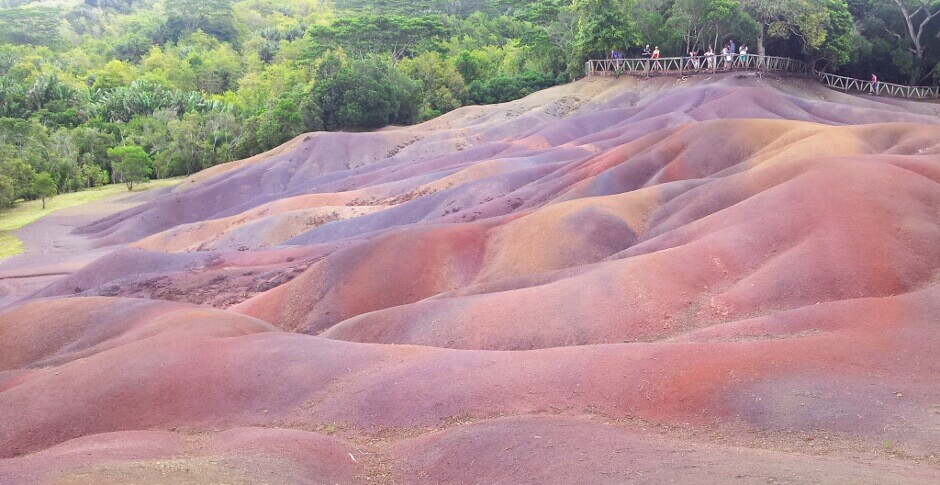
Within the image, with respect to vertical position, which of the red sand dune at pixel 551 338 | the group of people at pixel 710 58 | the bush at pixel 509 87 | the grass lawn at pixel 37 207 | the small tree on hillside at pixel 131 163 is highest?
the group of people at pixel 710 58

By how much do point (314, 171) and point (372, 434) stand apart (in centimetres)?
4757

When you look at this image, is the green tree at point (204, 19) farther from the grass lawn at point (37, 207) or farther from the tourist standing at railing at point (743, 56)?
the tourist standing at railing at point (743, 56)

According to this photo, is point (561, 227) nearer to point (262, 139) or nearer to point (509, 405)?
point (509, 405)

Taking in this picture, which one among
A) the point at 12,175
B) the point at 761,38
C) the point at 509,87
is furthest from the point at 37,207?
the point at 761,38

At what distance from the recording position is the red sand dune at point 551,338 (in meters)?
13.4

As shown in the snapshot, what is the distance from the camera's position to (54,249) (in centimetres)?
5125

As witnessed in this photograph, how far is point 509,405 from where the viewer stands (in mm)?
15844

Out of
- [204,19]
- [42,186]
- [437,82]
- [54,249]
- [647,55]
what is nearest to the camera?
[54,249]

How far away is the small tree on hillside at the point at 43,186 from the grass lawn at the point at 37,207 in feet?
3.54

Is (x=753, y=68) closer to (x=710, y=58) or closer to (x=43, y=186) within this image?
(x=710, y=58)

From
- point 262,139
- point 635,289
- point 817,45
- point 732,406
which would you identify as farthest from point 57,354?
point 817,45

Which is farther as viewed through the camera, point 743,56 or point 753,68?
point 753,68

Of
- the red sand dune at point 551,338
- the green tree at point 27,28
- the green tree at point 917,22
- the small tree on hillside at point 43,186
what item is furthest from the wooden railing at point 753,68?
the green tree at point 27,28

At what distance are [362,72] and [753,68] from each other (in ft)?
107
